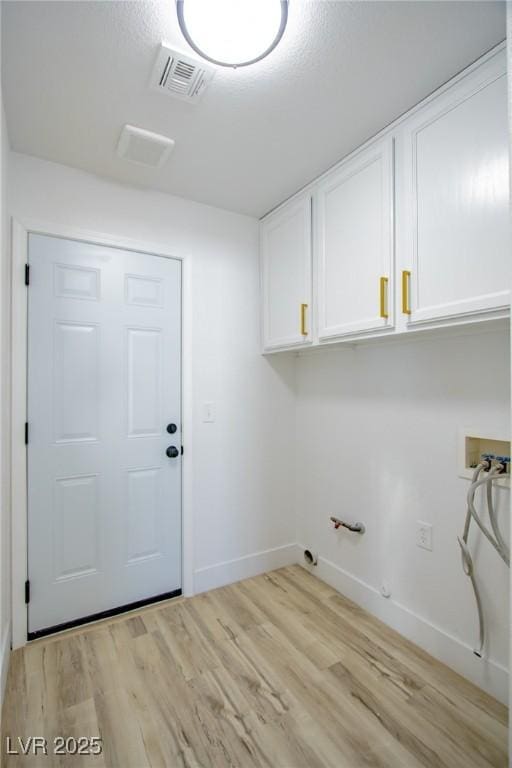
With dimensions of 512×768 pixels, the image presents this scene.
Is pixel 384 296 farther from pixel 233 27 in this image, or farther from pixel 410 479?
pixel 233 27

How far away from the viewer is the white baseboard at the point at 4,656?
1.46m

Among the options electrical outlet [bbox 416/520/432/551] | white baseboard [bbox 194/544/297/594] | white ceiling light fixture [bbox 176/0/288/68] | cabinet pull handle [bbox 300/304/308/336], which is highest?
white ceiling light fixture [bbox 176/0/288/68]

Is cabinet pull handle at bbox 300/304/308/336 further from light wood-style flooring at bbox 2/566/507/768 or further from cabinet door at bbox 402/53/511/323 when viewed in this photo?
light wood-style flooring at bbox 2/566/507/768

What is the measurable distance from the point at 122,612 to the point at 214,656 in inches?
25.4

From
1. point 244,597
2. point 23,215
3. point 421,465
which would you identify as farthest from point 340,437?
point 23,215

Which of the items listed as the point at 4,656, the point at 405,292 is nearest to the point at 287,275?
the point at 405,292

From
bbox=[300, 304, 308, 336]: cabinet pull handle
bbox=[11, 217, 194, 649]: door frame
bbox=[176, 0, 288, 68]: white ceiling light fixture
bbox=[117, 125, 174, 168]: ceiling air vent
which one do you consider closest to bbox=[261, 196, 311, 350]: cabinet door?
bbox=[300, 304, 308, 336]: cabinet pull handle

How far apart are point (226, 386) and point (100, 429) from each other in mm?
810

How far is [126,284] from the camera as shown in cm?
209

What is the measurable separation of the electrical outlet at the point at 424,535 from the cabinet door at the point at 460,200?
1011mm

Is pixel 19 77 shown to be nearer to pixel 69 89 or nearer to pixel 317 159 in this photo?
pixel 69 89

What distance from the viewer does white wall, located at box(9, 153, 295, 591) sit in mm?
2186

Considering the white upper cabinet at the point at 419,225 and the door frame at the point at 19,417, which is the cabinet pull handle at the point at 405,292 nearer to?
the white upper cabinet at the point at 419,225

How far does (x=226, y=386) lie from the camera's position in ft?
7.94
